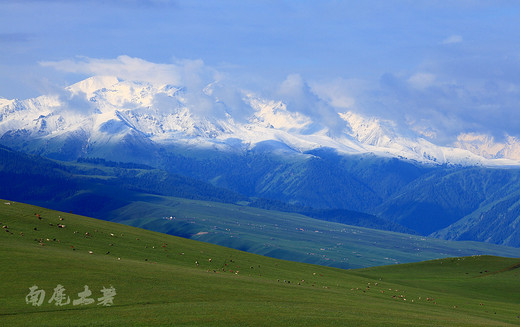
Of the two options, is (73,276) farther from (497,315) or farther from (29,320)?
(497,315)

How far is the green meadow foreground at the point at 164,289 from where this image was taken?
39375mm

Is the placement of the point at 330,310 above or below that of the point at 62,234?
below

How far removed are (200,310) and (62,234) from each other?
26.8 m

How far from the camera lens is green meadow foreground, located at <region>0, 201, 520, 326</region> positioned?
39.4 metres

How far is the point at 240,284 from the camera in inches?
2162

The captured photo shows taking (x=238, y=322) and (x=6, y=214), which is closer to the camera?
(x=238, y=322)

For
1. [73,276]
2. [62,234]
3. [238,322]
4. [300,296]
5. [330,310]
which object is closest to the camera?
[238,322]

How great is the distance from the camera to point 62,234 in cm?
6303

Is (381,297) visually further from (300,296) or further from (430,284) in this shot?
(430,284)

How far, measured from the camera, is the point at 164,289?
152 feet

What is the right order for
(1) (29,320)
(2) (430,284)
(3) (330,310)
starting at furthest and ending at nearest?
(2) (430,284) → (3) (330,310) → (1) (29,320)

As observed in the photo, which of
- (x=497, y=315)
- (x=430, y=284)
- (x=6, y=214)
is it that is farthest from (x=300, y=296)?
(x=430, y=284)

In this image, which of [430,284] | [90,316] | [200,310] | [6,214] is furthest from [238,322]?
[430,284]

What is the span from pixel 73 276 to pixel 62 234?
19.4 meters
